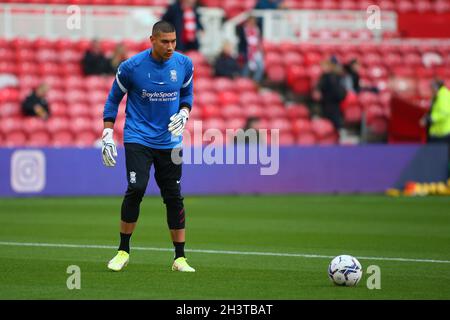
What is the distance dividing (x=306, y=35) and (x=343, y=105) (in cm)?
306

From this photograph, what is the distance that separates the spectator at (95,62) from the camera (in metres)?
24.7

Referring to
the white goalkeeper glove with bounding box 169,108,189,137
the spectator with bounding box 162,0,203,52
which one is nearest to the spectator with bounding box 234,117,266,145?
the spectator with bounding box 162,0,203,52

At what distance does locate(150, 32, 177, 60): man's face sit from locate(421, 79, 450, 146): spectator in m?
14.1

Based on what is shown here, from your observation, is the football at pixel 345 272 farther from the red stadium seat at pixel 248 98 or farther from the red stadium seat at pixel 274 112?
the red stadium seat at pixel 248 98

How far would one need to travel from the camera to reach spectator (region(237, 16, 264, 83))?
26.1 meters

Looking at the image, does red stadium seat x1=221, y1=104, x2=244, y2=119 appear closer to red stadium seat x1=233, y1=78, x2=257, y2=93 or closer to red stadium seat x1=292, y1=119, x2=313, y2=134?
red stadium seat x1=233, y1=78, x2=257, y2=93

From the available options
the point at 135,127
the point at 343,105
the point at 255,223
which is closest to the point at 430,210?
the point at 255,223

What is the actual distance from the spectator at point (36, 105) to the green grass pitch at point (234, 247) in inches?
114

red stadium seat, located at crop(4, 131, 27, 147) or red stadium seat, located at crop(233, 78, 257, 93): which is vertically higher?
red stadium seat, located at crop(233, 78, 257, 93)

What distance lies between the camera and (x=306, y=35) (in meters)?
27.7

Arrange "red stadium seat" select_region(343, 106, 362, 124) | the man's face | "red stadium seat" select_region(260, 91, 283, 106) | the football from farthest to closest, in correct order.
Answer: "red stadium seat" select_region(260, 91, 283, 106) → "red stadium seat" select_region(343, 106, 362, 124) → the man's face → the football

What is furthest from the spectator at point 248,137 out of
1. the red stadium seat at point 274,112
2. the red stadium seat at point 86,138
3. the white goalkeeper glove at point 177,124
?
the white goalkeeper glove at point 177,124

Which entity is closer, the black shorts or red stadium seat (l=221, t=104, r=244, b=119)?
the black shorts

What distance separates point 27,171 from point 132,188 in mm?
11234
